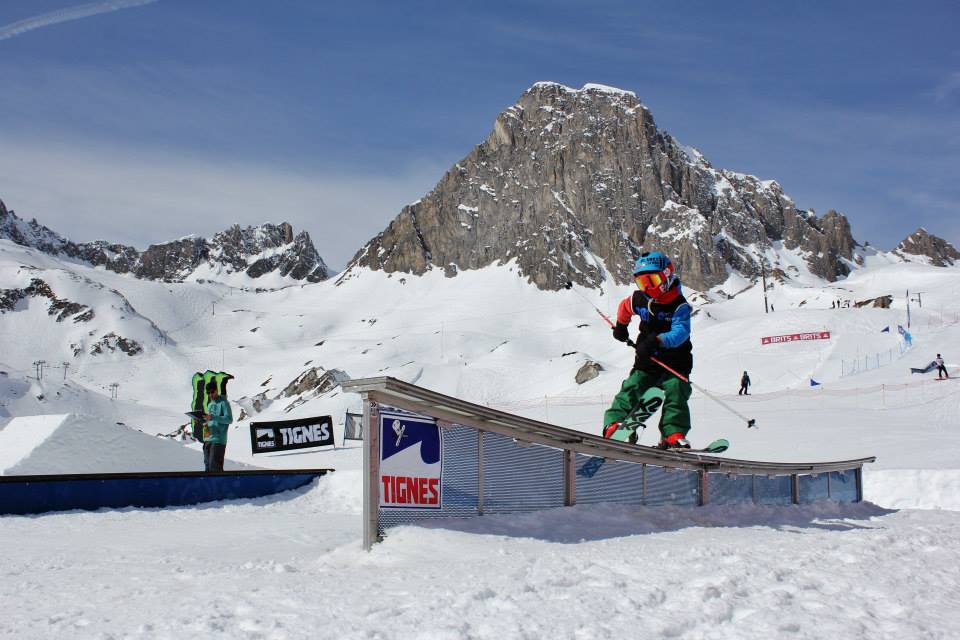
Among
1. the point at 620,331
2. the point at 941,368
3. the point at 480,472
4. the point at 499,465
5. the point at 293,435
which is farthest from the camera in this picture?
the point at 941,368

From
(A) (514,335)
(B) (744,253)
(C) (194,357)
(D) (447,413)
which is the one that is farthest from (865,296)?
(C) (194,357)

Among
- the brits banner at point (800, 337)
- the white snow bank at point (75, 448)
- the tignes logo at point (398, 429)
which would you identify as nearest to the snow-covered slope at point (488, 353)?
the brits banner at point (800, 337)

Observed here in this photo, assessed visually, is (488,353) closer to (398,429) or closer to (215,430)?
(215,430)

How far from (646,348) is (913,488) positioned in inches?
366

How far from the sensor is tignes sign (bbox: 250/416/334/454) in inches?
1196

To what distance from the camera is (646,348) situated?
9.97 metres

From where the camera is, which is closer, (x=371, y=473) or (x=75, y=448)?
(x=371, y=473)

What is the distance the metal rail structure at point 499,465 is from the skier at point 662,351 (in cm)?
52

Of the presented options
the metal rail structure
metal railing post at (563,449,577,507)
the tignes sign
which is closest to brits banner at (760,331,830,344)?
the tignes sign

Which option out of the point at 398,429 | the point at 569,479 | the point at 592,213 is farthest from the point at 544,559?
the point at 592,213

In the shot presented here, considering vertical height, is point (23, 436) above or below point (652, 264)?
below

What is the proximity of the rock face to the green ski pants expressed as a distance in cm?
14079

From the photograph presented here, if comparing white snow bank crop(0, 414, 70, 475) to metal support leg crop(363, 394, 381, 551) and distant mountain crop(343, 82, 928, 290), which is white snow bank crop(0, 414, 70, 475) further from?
distant mountain crop(343, 82, 928, 290)

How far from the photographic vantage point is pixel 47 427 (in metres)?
15.8
